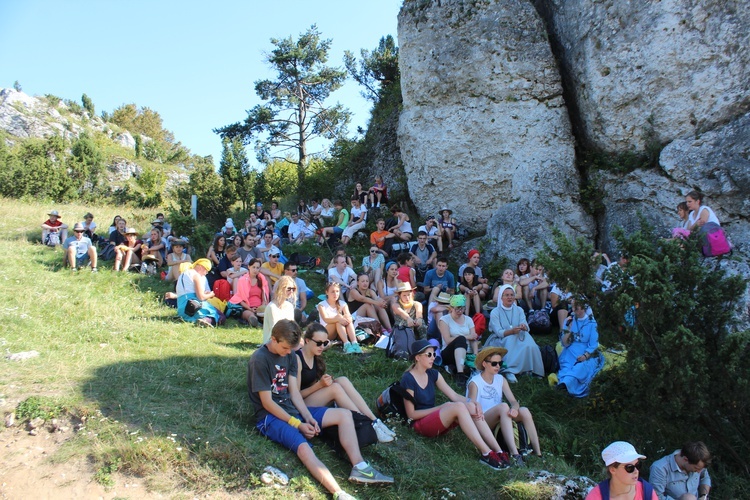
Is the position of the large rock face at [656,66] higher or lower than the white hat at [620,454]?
higher

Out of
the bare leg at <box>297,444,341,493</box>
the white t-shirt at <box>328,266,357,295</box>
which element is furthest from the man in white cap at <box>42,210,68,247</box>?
the bare leg at <box>297,444,341,493</box>

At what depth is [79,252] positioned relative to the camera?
1140 cm

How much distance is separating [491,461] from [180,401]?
3.05m

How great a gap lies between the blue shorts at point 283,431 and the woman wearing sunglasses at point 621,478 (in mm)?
2334

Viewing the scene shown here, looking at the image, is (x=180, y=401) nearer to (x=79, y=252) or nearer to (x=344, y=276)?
(x=344, y=276)

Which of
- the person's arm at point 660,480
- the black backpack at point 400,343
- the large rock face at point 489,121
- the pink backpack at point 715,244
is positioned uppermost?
the large rock face at point 489,121

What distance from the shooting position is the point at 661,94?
1170 centimetres

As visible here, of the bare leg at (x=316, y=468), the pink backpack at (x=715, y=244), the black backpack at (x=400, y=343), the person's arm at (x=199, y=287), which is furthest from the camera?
the person's arm at (x=199, y=287)

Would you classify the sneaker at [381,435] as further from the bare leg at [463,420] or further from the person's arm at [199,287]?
the person's arm at [199,287]

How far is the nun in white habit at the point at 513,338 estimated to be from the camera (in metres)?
8.29

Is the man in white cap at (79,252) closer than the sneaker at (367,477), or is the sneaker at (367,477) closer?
the sneaker at (367,477)

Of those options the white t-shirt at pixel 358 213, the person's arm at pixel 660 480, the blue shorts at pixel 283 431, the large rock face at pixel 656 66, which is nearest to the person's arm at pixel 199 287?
the blue shorts at pixel 283 431

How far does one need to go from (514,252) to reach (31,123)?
29.4 m

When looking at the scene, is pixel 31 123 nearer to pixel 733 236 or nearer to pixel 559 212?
pixel 559 212
